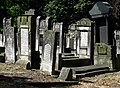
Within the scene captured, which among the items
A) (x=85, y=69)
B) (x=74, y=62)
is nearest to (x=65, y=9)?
(x=74, y=62)

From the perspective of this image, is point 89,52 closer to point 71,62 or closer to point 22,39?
point 71,62

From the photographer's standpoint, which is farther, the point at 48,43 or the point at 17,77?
the point at 48,43

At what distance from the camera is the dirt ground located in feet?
37.7

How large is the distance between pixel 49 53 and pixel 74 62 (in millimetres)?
3207

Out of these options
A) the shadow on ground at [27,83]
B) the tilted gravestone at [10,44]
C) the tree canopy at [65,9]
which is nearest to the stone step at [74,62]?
the tilted gravestone at [10,44]

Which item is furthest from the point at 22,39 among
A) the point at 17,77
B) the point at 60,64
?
the point at 17,77

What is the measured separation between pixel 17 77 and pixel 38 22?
8973 mm

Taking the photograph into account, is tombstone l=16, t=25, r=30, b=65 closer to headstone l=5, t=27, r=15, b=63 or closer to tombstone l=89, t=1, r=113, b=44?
headstone l=5, t=27, r=15, b=63

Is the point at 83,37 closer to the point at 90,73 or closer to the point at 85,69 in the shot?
the point at 85,69

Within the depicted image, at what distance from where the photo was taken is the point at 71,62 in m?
17.0

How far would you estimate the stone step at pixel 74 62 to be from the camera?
16.5 meters

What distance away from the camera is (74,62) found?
56.3 ft

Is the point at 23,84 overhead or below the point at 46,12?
below

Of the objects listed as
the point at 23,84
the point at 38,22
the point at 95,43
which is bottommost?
the point at 23,84
